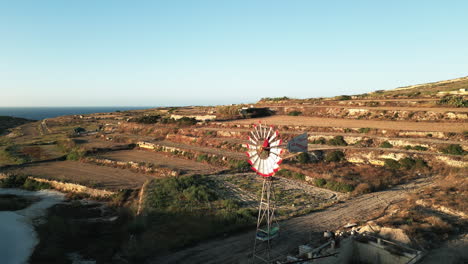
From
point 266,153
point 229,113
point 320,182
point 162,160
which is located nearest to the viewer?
point 266,153

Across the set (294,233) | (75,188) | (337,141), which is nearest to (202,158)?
(75,188)

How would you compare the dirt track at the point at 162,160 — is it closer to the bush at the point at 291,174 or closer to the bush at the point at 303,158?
the bush at the point at 291,174

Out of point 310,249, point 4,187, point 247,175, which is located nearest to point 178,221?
Answer: point 310,249

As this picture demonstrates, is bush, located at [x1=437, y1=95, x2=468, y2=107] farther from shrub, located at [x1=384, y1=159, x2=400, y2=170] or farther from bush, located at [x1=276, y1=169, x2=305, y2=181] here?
bush, located at [x1=276, y1=169, x2=305, y2=181]

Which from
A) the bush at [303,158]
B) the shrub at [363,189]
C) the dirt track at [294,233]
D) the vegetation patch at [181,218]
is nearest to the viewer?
the dirt track at [294,233]

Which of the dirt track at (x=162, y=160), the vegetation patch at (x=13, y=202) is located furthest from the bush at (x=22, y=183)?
the dirt track at (x=162, y=160)

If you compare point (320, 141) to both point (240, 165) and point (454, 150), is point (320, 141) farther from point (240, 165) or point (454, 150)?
point (454, 150)

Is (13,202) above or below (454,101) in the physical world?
below

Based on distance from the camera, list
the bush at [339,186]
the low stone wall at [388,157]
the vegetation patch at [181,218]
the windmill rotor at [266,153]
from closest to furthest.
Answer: the windmill rotor at [266,153], the vegetation patch at [181,218], the bush at [339,186], the low stone wall at [388,157]
